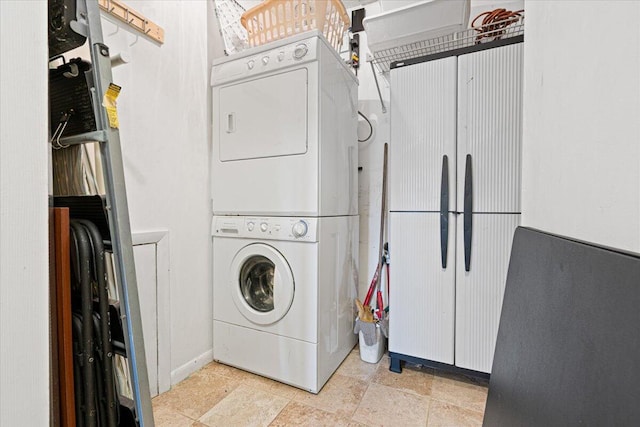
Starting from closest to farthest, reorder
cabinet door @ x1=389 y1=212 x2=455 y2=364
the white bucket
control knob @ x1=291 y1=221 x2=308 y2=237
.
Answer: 1. control knob @ x1=291 y1=221 x2=308 y2=237
2. cabinet door @ x1=389 y1=212 x2=455 y2=364
3. the white bucket

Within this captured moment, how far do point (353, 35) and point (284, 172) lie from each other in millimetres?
1573

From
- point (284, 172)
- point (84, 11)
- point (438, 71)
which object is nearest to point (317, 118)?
point (284, 172)

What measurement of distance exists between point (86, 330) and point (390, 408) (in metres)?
1.43

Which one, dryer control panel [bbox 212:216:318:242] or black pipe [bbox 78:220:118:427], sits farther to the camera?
dryer control panel [bbox 212:216:318:242]

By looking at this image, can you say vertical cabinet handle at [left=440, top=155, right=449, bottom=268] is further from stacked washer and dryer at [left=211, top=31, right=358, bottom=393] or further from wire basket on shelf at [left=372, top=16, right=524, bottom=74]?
wire basket on shelf at [left=372, top=16, right=524, bottom=74]

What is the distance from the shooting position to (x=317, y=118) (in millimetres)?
1599

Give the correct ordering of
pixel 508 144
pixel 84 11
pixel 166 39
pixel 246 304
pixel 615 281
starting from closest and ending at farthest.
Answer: pixel 615 281, pixel 84 11, pixel 508 144, pixel 166 39, pixel 246 304


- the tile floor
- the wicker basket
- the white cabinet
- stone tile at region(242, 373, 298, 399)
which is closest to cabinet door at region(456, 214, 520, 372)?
the white cabinet

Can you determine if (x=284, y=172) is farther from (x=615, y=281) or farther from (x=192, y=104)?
(x=615, y=281)

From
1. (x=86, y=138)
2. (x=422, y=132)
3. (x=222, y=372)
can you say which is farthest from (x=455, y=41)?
Answer: (x=222, y=372)

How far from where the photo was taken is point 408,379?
179cm

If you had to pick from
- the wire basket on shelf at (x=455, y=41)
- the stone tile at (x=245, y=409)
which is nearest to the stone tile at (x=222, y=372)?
the stone tile at (x=245, y=409)

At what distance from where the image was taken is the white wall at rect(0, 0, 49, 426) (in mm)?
601

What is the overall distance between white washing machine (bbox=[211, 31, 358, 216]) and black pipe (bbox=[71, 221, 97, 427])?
3.14 ft
